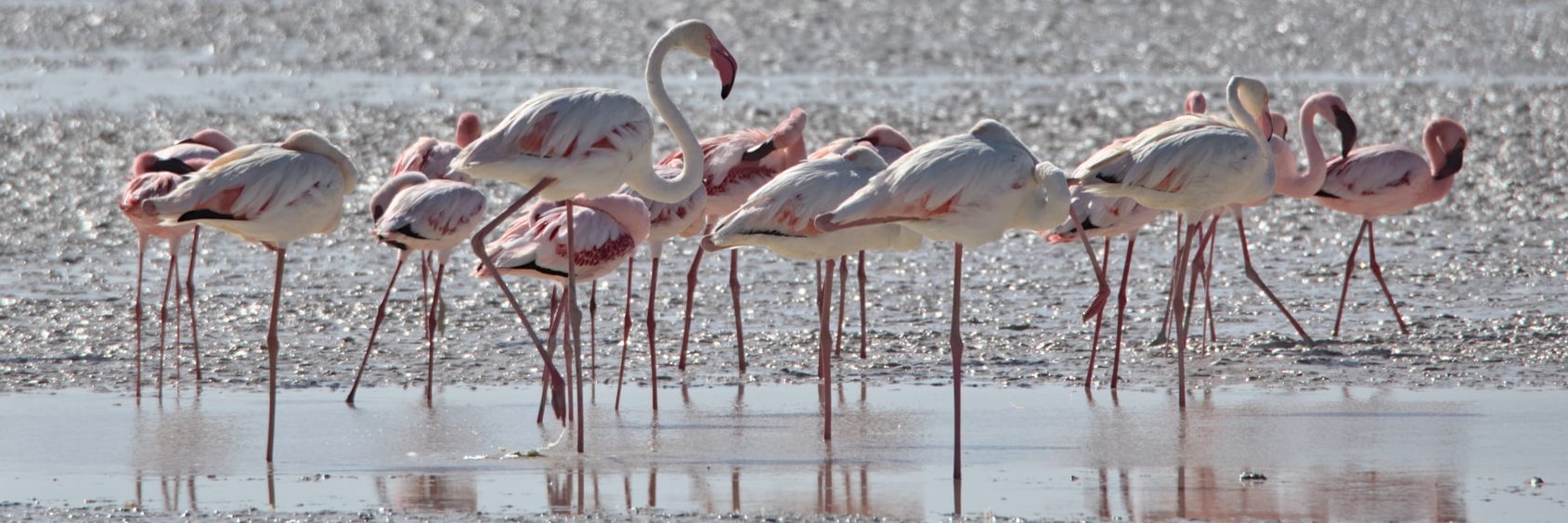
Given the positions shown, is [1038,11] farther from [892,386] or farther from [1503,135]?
[892,386]

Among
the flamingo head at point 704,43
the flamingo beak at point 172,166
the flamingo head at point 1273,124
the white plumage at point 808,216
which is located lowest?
the white plumage at point 808,216

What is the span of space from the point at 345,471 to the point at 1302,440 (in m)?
3.41

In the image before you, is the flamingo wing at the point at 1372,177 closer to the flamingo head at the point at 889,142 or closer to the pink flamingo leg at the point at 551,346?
the flamingo head at the point at 889,142

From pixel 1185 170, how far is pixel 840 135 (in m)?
8.01

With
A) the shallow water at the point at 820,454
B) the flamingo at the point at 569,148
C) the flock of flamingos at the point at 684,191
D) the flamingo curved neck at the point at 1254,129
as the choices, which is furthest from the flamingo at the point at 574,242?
the flamingo curved neck at the point at 1254,129

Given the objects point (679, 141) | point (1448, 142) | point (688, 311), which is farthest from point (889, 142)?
point (1448, 142)

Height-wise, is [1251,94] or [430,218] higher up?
[1251,94]

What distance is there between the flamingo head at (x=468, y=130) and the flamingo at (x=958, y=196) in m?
3.56

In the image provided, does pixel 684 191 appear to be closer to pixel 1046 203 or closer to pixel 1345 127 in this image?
pixel 1046 203

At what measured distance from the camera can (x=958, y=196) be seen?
21.2 feet

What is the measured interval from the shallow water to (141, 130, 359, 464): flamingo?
0.51 m

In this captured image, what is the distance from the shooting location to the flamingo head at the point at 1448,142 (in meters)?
10.1

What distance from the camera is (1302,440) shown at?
6.93 metres

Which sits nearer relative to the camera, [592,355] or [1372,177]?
[592,355]
